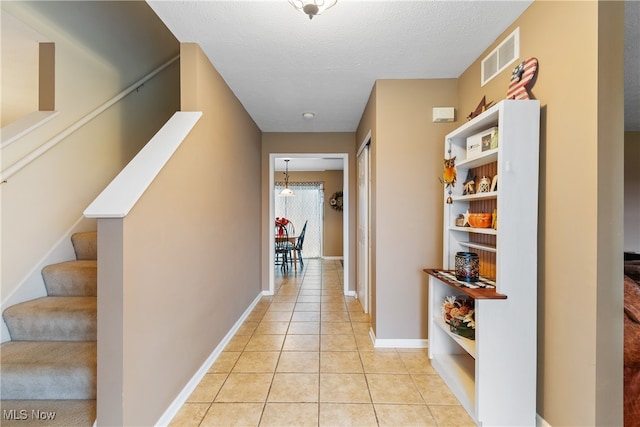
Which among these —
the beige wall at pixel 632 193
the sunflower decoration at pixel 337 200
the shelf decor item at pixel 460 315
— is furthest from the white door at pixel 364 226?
the beige wall at pixel 632 193

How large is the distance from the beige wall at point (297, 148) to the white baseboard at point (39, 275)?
206cm

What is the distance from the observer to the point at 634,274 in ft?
6.95

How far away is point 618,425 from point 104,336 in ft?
7.49

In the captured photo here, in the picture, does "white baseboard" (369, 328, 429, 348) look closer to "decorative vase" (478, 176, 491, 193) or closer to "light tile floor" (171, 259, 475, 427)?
"light tile floor" (171, 259, 475, 427)

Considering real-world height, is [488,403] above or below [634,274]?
below

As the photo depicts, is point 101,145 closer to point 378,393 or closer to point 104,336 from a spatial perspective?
point 104,336

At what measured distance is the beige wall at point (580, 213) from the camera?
1133 mm

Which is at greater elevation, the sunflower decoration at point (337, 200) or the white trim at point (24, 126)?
the white trim at point (24, 126)

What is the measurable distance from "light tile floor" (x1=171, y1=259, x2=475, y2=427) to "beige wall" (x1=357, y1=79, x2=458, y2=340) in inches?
20.6

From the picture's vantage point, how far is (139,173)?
134 cm

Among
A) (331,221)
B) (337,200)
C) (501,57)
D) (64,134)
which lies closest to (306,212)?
(331,221)

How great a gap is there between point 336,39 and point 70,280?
2.49 meters

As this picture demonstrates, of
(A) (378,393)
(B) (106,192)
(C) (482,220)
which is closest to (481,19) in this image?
(C) (482,220)

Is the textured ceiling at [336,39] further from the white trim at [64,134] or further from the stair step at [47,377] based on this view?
the stair step at [47,377]
